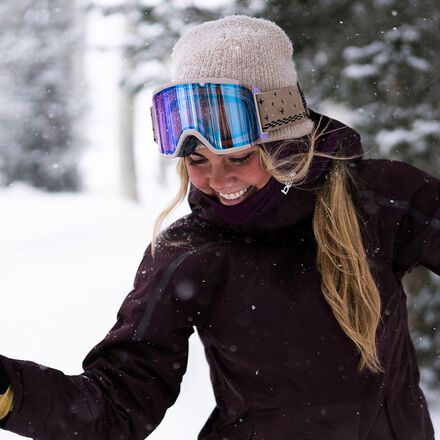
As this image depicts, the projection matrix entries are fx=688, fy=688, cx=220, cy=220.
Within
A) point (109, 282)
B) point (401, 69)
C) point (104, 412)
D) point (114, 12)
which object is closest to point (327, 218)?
point (104, 412)

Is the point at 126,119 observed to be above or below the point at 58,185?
above

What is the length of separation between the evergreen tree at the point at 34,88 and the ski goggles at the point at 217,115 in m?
19.5

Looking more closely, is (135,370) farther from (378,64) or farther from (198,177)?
(378,64)

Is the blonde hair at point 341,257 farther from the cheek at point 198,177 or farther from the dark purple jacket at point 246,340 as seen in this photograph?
the cheek at point 198,177

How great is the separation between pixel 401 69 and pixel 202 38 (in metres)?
2.60

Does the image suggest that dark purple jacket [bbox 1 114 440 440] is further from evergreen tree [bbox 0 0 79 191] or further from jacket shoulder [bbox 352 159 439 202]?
evergreen tree [bbox 0 0 79 191]

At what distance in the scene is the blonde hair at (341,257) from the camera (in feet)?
A: 6.38

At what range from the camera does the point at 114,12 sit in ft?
14.9

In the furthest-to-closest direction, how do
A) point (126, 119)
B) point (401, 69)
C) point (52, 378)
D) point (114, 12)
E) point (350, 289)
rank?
1. point (126, 119)
2. point (114, 12)
3. point (401, 69)
4. point (350, 289)
5. point (52, 378)

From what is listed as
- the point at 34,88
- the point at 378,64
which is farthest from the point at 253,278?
the point at 34,88

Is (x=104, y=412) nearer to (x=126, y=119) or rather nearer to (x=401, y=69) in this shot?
(x=401, y=69)

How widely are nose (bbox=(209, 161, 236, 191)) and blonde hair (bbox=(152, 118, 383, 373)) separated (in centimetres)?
11

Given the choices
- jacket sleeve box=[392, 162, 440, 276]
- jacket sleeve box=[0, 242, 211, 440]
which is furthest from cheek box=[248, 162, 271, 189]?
jacket sleeve box=[392, 162, 440, 276]

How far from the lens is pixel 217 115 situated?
1.91m
